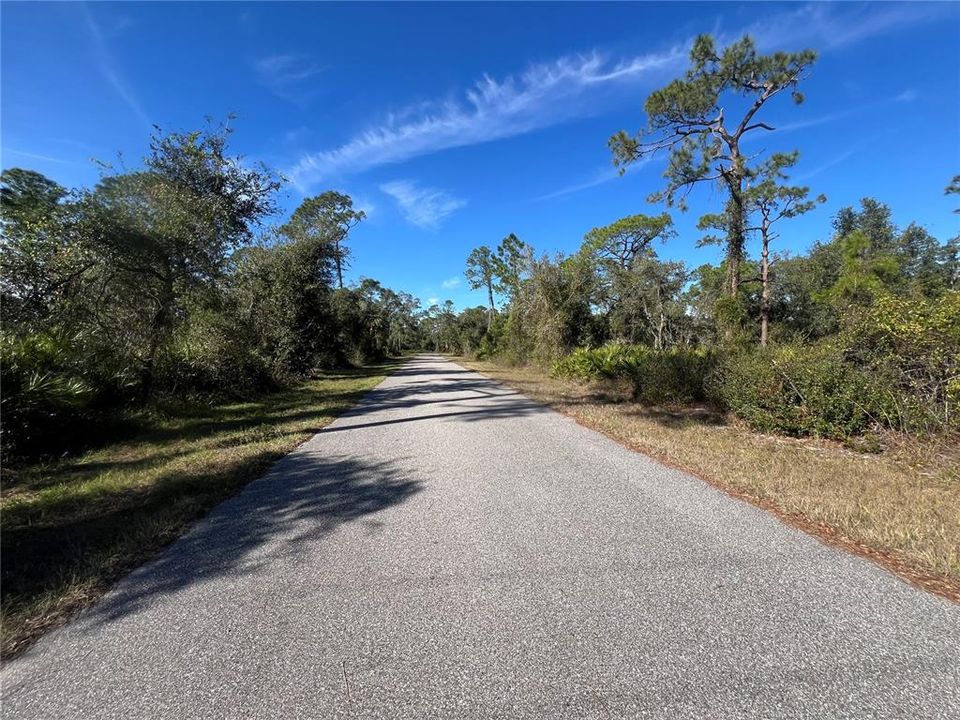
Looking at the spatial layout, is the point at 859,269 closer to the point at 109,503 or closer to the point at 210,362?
the point at 210,362

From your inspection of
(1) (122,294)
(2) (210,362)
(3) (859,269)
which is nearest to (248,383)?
(2) (210,362)

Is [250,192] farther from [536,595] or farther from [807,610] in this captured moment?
[807,610]

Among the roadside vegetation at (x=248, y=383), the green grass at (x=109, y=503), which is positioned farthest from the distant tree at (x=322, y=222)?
the green grass at (x=109, y=503)

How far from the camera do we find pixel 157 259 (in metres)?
10.2

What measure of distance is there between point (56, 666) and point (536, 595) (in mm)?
2495

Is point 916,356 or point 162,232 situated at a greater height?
point 162,232

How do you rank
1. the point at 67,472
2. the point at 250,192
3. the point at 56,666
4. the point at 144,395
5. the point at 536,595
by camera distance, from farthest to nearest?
the point at 250,192 < the point at 144,395 < the point at 67,472 < the point at 536,595 < the point at 56,666

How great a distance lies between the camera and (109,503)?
463 cm

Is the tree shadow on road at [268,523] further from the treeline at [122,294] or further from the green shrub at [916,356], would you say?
Answer: the green shrub at [916,356]

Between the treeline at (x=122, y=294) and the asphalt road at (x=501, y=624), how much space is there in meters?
4.71

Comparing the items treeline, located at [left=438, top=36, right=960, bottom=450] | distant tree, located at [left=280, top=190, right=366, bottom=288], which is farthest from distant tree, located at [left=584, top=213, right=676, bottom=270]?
distant tree, located at [left=280, top=190, right=366, bottom=288]

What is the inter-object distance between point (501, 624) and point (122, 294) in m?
11.4

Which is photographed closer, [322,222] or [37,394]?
[37,394]

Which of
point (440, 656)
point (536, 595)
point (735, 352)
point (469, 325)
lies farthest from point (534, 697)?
point (469, 325)
